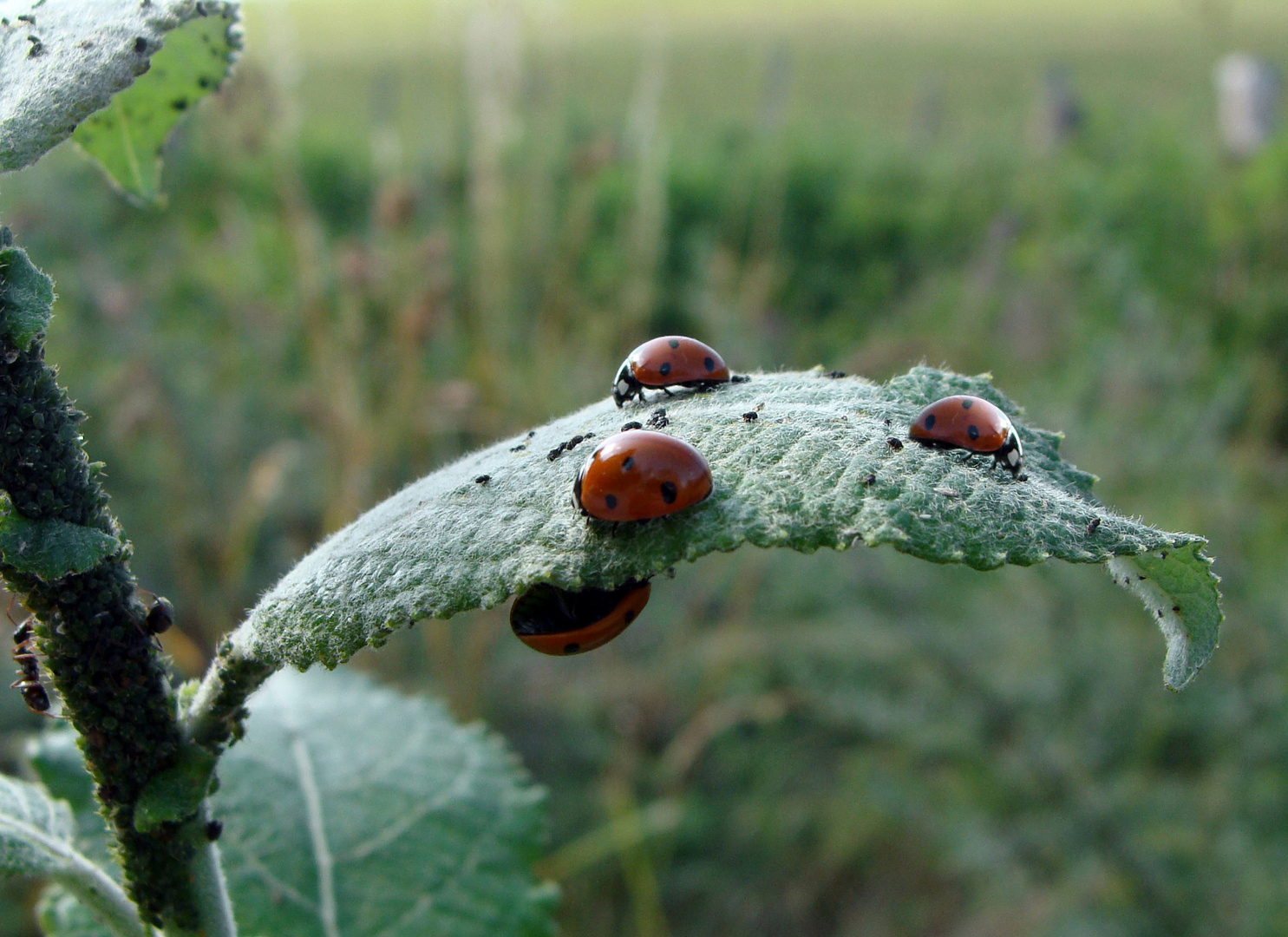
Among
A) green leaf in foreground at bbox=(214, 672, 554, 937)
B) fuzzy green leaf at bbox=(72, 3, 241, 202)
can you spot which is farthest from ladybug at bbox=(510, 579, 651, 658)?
fuzzy green leaf at bbox=(72, 3, 241, 202)

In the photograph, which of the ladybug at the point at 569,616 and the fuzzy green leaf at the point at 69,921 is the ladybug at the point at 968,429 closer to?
the ladybug at the point at 569,616

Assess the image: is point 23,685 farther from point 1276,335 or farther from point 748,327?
point 1276,335

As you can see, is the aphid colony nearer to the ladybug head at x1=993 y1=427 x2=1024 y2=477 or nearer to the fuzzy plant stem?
the ladybug head at x1=993 y1=427 x2=1024 y2=477

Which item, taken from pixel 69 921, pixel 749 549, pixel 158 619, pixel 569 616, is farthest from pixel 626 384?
pixel 749 549

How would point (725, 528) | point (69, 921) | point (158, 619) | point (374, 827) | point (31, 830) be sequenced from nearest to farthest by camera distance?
point (725, 528) → point (158, 619) → point (31, 830) → point (69, 921) → point (374, 827)

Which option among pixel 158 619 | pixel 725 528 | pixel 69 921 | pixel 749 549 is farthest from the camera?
pixel 749 549

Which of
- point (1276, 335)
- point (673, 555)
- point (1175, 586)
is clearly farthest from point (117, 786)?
point (1276, 335)

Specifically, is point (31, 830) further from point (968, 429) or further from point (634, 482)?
point (968, 429)
